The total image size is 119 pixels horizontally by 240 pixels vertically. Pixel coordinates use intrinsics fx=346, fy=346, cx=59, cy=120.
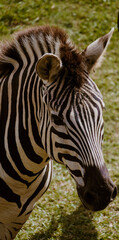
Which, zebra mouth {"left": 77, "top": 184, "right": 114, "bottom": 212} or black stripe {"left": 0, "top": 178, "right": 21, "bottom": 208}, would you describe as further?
black stripe {"left": 0, "top": 178, "right": 21, "bottom": 208}

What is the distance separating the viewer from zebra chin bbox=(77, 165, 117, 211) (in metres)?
2.57

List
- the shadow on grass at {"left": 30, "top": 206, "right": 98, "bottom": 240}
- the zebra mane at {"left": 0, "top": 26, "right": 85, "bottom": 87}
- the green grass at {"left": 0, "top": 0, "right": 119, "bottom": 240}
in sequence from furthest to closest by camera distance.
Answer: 1. the green grass at {"left": 0, "top": 0, "right": 119, "bottom": 240}
2. the shadow on grass at {"left": 30, "top": 206, "right": 98, "bottom": 240}
3. the zebra mane at {"left": 0, "top": 26, "right": 85, "bottom": 87}

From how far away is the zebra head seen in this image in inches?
102

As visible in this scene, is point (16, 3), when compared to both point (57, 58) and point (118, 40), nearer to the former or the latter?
point (118, 40)

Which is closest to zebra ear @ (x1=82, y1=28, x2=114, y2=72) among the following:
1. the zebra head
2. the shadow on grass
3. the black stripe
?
the zebra head

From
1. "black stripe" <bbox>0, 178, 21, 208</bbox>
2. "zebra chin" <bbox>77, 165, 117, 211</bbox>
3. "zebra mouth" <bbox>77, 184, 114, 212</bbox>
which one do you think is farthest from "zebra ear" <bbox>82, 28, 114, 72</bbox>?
"black stripe" <bbox>0, 178, 21, 208</bbox>

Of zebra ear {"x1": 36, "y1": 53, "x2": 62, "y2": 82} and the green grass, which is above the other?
zebra ear {"x1": 36, "y1": 53, "x2": 62, "y2": 82}

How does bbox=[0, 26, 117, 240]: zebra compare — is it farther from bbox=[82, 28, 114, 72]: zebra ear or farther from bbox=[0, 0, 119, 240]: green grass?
bbox=[0, 0, 119, 240]: green grass

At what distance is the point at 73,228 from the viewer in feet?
16.0

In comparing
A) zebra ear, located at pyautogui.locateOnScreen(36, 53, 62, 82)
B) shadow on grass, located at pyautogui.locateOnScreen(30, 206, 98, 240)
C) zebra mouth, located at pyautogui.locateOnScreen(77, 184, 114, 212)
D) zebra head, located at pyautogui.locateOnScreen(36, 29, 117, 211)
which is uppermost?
zebra ear, located at pyautogui.locateOnScreen(36, 53, 62, 82)

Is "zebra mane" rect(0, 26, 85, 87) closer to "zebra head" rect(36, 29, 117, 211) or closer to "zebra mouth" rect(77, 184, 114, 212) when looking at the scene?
"zebra head" rect(36, 29, 117, 211)

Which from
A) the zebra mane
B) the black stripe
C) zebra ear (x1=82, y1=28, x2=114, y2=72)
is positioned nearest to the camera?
the zebra mane

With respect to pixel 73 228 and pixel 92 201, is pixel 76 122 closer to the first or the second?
pixel 92 201

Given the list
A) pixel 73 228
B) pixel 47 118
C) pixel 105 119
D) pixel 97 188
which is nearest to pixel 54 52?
pixel 47 118
